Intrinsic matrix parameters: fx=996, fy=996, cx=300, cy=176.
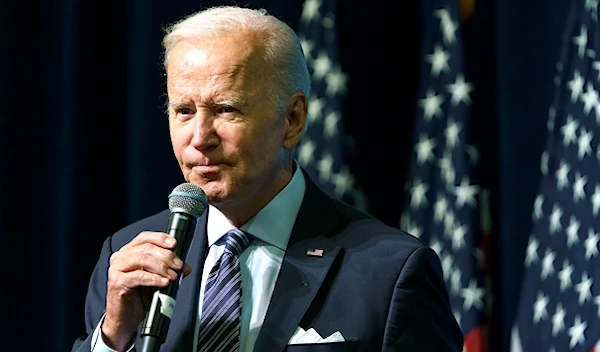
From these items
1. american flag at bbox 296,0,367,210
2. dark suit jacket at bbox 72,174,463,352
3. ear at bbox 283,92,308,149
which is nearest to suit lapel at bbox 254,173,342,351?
dark suit jacket at bbox 72,174,463,352

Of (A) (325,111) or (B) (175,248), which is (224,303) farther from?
(A) (325,111)

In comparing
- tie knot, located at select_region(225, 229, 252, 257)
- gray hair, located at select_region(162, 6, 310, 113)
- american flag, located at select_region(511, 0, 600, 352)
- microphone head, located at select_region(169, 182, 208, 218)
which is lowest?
american flag, located at select_region(511, 0, 600, 352)

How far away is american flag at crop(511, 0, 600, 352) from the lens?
3.09 meters

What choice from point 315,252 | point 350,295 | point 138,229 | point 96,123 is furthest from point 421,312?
point 96,123

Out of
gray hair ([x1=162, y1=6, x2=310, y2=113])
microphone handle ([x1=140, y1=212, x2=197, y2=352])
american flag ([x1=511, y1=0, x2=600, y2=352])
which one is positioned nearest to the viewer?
microphone handle ([x1=140, y1=212, x2=197, y2=352])

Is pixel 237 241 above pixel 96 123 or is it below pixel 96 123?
above

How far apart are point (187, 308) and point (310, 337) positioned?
289 mm

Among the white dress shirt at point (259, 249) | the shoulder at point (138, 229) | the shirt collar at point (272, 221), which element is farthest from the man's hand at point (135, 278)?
the shoulder at point (138, 229)

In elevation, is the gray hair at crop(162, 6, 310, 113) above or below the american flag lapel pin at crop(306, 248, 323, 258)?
above

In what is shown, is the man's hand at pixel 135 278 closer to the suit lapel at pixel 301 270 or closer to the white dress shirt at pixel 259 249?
the white dress shirt at pixel 259 249

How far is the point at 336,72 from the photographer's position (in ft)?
11.2

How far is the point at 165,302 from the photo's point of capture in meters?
1.79

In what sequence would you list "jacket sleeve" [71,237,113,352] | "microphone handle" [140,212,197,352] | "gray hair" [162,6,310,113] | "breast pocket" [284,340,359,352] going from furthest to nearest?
"jacket sleeve" [71,237,113,352], "gray hair" [162,6,310,113], "breast pocket" [284,340,359,352], "microphone handle" [140,212,197,352]

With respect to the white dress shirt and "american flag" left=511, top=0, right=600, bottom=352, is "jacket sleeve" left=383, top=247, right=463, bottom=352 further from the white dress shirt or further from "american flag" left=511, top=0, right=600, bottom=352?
"american flag" left=511, top=0, right=600, bottom=352
